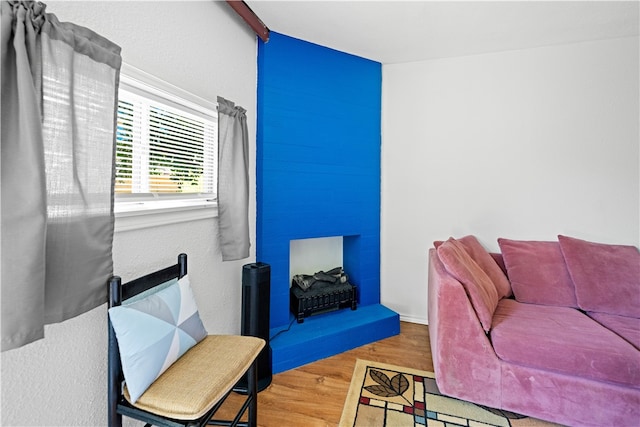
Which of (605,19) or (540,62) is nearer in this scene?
(605,19)

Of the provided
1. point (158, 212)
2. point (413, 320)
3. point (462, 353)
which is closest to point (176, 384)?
point (158, 212)

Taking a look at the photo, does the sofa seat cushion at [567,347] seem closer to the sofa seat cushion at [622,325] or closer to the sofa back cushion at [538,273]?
the sofa seat cushion at [622,325]

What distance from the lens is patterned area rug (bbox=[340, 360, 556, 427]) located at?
172cm

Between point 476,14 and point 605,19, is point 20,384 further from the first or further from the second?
point 605,19

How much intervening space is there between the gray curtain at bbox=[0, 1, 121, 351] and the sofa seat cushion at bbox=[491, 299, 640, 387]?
205 centimetres

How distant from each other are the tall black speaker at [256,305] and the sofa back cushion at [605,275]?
7.21ft

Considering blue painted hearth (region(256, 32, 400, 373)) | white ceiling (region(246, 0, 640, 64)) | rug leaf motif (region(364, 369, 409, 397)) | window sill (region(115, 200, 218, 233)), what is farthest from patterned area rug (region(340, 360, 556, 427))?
white ceiling (region(246, 0, 640, 64))

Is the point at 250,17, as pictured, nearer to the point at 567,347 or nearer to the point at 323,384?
the point at 323,384

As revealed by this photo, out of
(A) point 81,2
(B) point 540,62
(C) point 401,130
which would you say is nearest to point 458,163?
(C) point 401,130

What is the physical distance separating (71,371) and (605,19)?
12.2 ft

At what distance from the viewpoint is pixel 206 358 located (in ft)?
4.25

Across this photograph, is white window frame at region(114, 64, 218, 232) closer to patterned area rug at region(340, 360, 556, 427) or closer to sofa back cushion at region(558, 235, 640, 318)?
patterned area rug at region(340, 360, 556, 427)

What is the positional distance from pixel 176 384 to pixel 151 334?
20 centimetres

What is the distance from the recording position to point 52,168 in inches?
36.6
